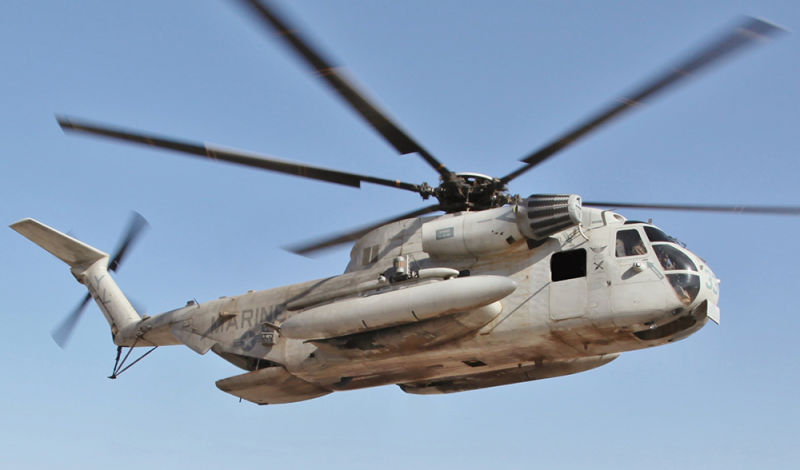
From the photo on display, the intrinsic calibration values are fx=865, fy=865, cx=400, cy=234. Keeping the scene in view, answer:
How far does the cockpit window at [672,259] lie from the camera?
11.7m

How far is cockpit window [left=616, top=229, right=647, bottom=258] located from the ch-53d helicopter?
16mm

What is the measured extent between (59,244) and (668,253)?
12.3m

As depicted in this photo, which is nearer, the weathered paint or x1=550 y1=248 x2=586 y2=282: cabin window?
the weathered paint

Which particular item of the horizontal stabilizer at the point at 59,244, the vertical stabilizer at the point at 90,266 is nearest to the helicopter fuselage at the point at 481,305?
the vertical stabilizer at the point at 90,266

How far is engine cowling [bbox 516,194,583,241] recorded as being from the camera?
39.3 feet

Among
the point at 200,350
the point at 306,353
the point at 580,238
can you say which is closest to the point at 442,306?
the point at 580,238

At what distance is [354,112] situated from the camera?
1127cm

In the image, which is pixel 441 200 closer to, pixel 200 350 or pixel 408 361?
pixel 408 361

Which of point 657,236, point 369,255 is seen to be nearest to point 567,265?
point 657,236

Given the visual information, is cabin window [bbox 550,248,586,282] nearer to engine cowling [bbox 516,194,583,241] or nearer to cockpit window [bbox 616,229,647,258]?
engine cowling [bbox 516,194,583,241]

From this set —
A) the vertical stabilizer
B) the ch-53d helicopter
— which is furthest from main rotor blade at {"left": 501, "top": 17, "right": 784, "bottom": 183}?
the vertical stabilizer

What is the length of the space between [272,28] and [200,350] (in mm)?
7238

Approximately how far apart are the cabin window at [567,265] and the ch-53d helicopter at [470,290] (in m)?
0.01

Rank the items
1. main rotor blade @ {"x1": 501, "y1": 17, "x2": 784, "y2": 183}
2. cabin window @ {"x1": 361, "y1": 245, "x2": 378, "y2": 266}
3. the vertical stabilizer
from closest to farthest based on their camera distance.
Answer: main rotor blade @ {"x1": 501, "y1": 17, "x2": 784, "y2": 183}
cabin window @ {"x1": 361, "y1": 245, "x2": 378, "y2": 266}
the vertical stabilizer
